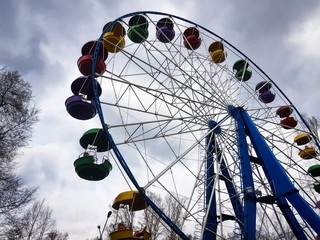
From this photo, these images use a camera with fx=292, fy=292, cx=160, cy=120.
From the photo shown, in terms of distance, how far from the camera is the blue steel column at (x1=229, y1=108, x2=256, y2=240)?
8.54 metres

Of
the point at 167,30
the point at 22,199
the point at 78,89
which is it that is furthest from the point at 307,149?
the point at 22,199

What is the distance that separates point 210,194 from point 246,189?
2.07m

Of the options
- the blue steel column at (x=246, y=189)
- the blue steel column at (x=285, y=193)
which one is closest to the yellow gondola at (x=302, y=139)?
the blue steel column at (x=246, y=189)

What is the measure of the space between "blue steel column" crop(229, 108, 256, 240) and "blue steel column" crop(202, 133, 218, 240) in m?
1.28

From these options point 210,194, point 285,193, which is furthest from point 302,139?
point 285,193

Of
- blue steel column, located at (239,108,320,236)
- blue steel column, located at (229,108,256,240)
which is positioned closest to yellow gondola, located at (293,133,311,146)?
blue steel column, located at (229,108,256,240)

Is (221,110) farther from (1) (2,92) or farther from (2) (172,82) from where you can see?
(1) (2,92)

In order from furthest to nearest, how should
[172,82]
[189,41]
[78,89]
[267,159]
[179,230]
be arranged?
[189,41] → [172,82] → [78,89] → [267,159] → [179,230]

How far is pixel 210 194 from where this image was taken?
1103cm

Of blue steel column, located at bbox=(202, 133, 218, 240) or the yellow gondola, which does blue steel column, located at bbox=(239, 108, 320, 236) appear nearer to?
blue steel column, located at bbox=(202, 133, 218, 240)

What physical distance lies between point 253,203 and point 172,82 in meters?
5.89

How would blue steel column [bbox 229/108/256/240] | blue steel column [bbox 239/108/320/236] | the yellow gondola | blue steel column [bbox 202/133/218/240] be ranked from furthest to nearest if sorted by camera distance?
the yellow gondola < blue steel column [bbox 202/133/218/240] < blue steel column [bbox 229/108/256/240] < blue steel column [bbox 239/108/320/236]

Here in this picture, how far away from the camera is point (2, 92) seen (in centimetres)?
1134

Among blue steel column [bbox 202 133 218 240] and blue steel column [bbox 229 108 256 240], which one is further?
blue steel column [bbox 202 133 218 240]
